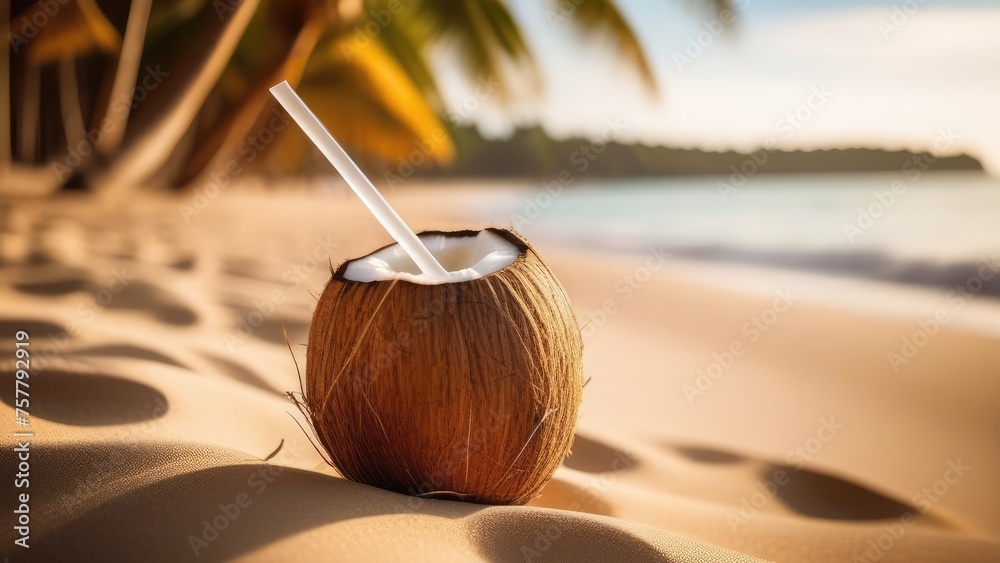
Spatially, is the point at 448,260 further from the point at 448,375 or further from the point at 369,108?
the point at 369,108

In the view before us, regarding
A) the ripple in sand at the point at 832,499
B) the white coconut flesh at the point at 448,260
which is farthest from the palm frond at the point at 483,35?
the white coconut flesh at the point at 448,260

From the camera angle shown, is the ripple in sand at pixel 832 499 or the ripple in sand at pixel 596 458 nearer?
the ripple in sand at pixel 832 499

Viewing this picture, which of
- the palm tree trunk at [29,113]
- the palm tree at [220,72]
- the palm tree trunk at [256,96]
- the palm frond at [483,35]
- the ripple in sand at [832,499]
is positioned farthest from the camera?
the palm tree trunk at [29,113]

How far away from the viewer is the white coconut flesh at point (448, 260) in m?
1.61

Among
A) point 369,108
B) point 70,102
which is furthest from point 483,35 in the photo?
point 70,102

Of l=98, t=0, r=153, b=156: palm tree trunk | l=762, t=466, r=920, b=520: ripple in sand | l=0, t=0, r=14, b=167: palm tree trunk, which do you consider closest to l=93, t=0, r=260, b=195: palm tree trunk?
l=98, t=0, r=153, b=156: palm tree trunk

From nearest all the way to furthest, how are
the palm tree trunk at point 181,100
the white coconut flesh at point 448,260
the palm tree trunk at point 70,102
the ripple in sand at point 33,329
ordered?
the white coconut flesh at point 448,260
the ripple in sand at point 33,329
the palm tree trunk at point 181,100
the palm tree trunk at point 70,102

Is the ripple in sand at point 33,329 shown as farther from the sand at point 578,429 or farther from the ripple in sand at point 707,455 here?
the ripple in sand at point 707,455

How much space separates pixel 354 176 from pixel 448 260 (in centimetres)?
33

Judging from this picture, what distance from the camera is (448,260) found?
184 centimetres

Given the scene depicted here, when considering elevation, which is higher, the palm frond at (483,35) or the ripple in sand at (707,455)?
the palm frond at (483,35)

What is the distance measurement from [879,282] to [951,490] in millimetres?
4070

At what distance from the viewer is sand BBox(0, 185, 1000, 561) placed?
4.95 feet

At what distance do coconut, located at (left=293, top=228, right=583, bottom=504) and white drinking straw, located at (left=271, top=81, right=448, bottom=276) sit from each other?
0.07m
